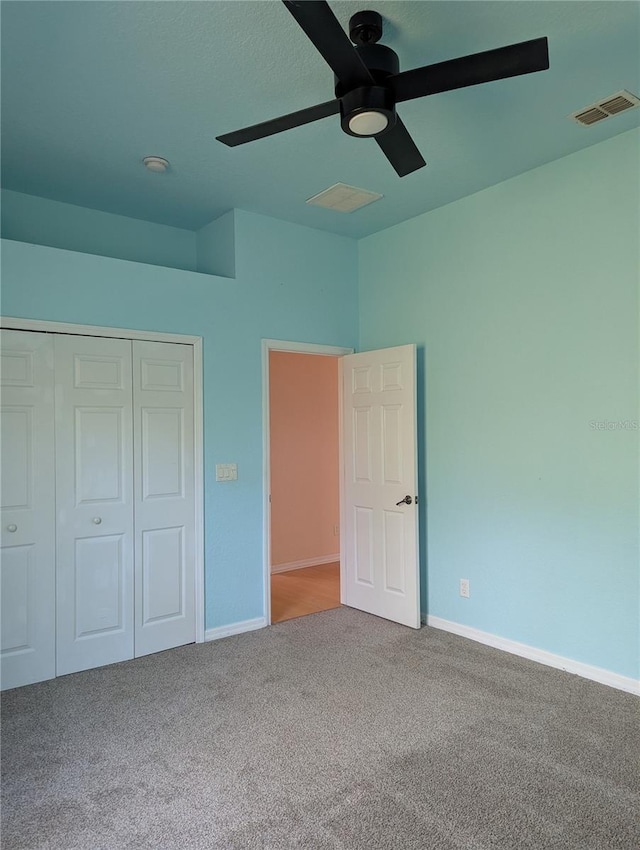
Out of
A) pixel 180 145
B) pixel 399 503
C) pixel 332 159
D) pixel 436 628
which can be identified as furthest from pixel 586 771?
pixel 180 145

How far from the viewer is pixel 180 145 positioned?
301 cm

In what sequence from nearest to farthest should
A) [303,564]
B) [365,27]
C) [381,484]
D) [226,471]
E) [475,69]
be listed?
[475,69] → [365,27] → [226,471] → [381,484] → [303,564]

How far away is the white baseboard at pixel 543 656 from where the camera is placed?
9.64 ft

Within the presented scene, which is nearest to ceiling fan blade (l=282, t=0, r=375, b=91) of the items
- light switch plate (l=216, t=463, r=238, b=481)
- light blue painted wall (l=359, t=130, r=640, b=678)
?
light blue painted wall (l=359, t=130, r=640, b=678)

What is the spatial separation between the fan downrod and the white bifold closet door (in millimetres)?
2160

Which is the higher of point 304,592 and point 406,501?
point 406,501

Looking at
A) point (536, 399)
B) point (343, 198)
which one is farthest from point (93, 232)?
point (536, 399)

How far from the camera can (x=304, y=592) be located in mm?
4918

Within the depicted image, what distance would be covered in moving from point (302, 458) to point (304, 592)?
153 centimetres

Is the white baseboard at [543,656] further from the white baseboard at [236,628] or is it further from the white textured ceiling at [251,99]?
the white textured ceiling at [251,99]

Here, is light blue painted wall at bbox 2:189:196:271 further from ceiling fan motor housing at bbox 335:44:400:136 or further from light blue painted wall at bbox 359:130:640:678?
ceiling fan motor housing at bbox 335:44:400:136

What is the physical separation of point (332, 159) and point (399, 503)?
230cm

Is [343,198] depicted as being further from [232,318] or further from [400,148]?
[400,148]

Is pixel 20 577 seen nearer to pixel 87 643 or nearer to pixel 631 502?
pixel 87 643
